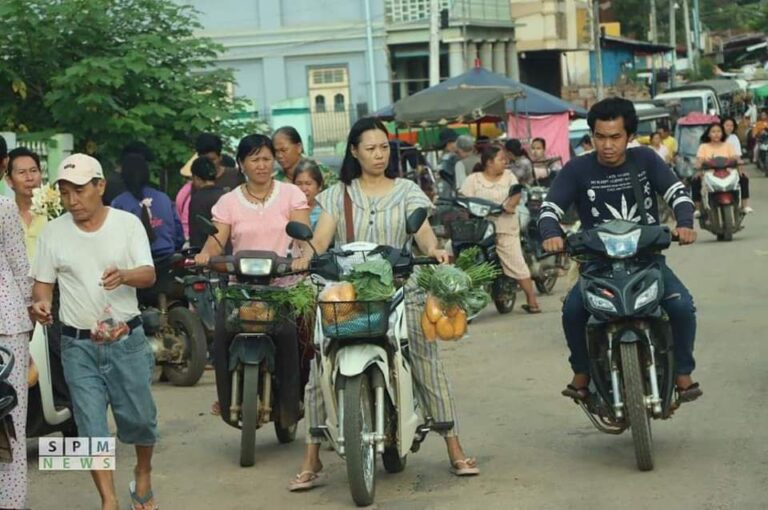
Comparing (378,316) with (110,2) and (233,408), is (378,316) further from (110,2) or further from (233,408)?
(110,2)

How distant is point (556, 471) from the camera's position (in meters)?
7.96

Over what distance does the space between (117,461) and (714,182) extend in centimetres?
1469

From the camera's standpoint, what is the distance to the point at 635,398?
7.52 meters

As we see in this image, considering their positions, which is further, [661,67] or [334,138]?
[661,67]

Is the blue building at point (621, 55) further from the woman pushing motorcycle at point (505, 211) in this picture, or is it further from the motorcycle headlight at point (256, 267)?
the motorcycle headlight at point (256, 267)

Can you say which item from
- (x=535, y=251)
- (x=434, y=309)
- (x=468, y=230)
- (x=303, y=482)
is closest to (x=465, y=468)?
(x=303, y=482)

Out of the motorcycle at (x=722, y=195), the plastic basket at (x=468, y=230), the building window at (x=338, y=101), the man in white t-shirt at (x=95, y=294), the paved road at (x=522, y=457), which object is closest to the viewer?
the man in white t-shirt at (x=95, y=294)

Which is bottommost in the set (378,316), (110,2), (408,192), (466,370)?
(466,370)

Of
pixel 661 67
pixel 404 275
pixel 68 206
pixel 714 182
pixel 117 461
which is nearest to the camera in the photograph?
pixel 68 206

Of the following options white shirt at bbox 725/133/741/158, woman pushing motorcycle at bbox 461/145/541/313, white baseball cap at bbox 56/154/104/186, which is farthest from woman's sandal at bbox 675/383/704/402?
white shirt at bbox 725/133/741/158

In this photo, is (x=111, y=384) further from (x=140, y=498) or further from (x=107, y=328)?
(x=140, y=498)

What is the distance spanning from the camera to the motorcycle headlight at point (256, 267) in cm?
807

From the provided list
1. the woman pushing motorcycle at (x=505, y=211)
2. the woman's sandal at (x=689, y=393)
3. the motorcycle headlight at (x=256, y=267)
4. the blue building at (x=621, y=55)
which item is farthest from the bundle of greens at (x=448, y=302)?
the blue building at (x=621, y=55)

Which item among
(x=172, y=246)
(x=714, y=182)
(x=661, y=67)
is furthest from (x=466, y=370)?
(x=661, y=67)
